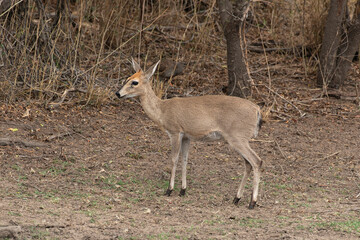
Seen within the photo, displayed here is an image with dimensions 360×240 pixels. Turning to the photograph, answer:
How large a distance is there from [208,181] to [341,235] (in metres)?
2.42

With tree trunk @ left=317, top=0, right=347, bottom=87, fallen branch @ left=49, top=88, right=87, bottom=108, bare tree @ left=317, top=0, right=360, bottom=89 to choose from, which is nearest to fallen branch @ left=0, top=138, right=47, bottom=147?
fallen branch @ left=49, top=88, right=87, bottom=108

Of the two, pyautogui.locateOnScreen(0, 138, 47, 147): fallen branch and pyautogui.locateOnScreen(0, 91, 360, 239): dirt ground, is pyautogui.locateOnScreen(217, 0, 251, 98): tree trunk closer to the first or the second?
pyautogui.locateOnScreen(0, 91, 360, 239): dirt ground

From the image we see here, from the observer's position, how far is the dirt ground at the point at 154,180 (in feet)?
17.9

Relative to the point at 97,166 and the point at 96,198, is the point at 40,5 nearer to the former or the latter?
the point at 97,166

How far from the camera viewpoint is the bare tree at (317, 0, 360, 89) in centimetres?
1127

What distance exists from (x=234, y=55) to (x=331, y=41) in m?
2.33

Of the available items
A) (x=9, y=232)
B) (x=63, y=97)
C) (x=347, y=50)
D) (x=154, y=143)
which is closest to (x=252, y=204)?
(x=154, y=143)

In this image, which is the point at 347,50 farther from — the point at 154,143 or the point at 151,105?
the point at 151,105

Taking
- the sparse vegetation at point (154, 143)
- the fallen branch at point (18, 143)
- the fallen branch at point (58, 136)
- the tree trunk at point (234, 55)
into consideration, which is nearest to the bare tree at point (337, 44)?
the sparse vegetation at point (154, 143)

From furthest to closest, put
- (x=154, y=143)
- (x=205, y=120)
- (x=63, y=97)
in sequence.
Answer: (x=63, y=97) < (x=154, y=143) < (x=205, y=120)

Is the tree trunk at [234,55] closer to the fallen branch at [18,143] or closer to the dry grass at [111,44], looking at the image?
the dry grass at [111,44]

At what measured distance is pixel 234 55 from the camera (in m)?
10.5

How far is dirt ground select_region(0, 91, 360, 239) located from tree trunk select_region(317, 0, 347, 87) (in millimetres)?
1186

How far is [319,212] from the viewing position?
619 centimetres
